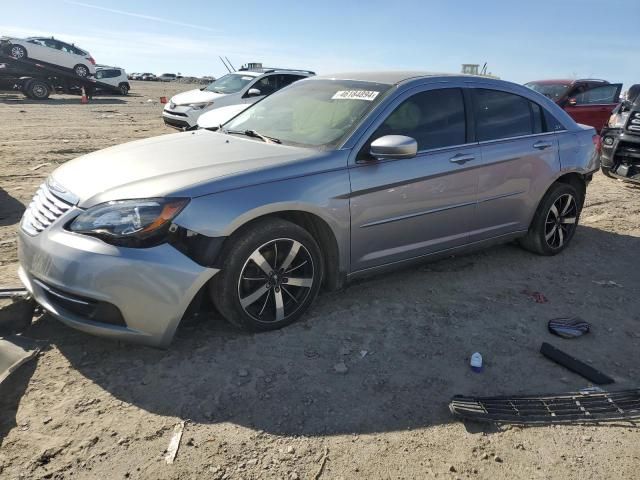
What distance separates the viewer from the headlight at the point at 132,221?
283cm

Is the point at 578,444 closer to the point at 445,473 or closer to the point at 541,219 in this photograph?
the point at 445,473

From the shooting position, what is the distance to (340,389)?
114 inches

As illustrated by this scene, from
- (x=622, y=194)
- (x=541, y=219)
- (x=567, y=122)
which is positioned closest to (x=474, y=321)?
(x=541, y=219)

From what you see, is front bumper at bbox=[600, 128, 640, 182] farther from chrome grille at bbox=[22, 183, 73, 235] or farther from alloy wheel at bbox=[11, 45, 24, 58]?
alloy wheel at bbox=[11, 45, 24, 58]

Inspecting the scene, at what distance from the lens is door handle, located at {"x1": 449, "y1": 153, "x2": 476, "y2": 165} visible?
13.3ft

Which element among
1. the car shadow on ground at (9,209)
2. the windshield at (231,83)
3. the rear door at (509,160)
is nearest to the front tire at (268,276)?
the rear door at (509,160)

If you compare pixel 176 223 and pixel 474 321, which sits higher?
pixel 176 223

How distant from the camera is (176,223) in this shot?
2.86 m

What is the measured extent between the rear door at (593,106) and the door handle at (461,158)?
Answer: 9314 mm

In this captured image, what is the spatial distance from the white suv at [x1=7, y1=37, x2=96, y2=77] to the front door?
22.5 meters

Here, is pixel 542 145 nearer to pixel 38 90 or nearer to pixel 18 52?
pixel 38 90

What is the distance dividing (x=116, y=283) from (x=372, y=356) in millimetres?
1587

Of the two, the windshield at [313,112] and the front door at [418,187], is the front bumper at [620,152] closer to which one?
the front door at [418,187]

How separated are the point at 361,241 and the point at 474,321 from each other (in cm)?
103
